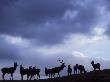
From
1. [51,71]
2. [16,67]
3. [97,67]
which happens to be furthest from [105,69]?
[16,67]

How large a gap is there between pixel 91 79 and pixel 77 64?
17.2m

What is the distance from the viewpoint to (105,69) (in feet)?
299

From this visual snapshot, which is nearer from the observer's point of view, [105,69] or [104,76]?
[104,76]

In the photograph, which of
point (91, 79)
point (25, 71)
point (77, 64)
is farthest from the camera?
point (77, 64)

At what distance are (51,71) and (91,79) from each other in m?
14.1

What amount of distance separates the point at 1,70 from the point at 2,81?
350 inches

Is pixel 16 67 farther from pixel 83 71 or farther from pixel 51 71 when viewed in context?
pixel 83 71

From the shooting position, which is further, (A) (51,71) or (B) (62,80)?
(A) (51,71)

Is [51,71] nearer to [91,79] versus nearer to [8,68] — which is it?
[8,68]

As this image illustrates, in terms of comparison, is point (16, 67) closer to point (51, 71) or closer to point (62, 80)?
point (51, 71)

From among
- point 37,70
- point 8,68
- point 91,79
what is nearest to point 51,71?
point 37,70

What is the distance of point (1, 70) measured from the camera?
8806cm

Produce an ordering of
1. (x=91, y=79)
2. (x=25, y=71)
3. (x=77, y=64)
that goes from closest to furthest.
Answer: (x=91, y=79) < (x=25, y=71) < (x=77, y=64)

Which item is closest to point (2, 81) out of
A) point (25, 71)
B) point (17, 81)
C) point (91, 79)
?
point (17, 81)
